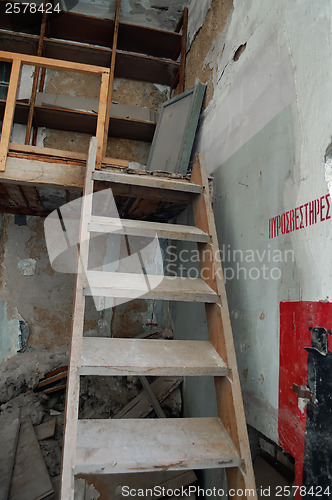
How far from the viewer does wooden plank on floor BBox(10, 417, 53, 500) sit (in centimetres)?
206

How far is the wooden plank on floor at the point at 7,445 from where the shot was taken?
2.12 meters

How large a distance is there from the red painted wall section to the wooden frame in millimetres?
1868

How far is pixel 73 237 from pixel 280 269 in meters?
2.74

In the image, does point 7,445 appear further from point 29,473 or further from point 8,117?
point 8,117

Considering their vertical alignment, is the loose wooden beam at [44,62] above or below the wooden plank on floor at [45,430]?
above

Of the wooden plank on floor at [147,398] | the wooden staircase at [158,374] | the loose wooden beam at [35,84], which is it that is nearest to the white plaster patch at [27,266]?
the loose wooden beam at [35,84]

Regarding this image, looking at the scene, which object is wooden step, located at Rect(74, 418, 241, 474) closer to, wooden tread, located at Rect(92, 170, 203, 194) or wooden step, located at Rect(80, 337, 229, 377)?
wooden step, located at Rect(80, 337, 229, 377)

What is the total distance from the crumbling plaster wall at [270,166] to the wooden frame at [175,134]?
62 cm

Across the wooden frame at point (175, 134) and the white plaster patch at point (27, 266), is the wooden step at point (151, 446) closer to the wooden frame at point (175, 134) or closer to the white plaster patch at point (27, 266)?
the wooden frame at point (175, 134)

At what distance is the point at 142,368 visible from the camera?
127 cm

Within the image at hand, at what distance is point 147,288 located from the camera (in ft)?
Result: 4.91

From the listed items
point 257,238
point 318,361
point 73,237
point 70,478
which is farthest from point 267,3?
point 73,237

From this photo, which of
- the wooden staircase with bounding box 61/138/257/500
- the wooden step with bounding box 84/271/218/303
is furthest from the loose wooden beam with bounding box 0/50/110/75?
the wooden step with bounding box 84/271/218/303

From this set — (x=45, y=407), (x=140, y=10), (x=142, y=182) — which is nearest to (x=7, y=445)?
(x=45, y=407)
